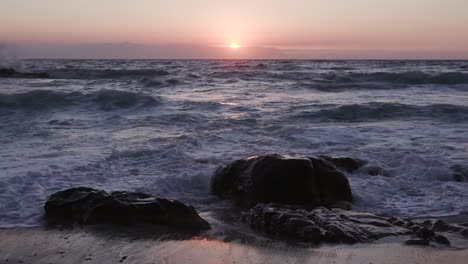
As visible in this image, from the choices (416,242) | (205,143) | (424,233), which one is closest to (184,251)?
(416,242)

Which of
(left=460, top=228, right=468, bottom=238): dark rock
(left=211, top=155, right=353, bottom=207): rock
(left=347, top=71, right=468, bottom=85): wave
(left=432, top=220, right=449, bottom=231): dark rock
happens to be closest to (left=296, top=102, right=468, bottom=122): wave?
(left=211, top=155, right=353, bottom=207): rock

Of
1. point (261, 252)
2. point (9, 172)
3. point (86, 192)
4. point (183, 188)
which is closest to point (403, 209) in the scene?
point (261, 252)

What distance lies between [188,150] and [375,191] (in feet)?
11.8

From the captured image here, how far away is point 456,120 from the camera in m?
12.9

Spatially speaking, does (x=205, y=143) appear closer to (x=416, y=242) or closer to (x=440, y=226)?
(x=440, y=226)

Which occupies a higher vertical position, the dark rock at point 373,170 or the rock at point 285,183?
the rock at point 285,183

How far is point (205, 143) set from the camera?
31.0 feet

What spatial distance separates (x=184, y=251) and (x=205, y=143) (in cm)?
543

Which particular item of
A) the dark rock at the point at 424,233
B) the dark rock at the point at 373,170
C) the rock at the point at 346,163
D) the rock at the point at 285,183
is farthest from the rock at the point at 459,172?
the dark rock at the point at 424,233

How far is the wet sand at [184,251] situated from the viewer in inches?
154

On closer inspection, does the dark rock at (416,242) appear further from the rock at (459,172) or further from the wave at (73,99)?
the wave at (73,99)

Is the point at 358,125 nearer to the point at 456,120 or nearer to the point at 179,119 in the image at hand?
the point at 456,120

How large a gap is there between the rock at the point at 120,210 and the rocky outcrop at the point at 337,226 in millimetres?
633

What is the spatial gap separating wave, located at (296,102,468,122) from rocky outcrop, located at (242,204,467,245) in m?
8.72
